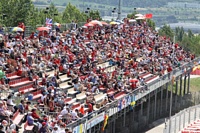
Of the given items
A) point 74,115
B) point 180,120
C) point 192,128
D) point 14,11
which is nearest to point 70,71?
point 180,120

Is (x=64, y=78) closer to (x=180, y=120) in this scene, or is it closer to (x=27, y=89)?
(x=27, y=89)

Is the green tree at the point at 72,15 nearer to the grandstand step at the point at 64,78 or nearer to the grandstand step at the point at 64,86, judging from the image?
the grandstand step at the point at 64,78

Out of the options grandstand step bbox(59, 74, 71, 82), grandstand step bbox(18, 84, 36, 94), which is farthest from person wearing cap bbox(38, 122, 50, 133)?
grandstand step bbox(59, 74, 71, 82)

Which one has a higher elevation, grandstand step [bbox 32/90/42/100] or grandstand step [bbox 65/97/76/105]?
grandstand step [bbox 32/90/42/100]

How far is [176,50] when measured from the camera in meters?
57.5

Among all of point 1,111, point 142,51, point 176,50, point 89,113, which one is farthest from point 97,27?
point 1,111

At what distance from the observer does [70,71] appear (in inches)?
1399

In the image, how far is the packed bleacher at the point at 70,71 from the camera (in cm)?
2559

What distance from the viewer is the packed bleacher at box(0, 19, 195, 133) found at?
25594mm

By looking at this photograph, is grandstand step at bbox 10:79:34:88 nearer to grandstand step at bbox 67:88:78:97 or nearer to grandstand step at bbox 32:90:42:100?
grandstand step at bbox 32:90:42:100

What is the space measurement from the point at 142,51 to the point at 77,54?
12.0 metres

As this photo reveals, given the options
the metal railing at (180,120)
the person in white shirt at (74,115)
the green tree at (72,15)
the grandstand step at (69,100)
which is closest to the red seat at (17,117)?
the person in white shirt at (74,115)

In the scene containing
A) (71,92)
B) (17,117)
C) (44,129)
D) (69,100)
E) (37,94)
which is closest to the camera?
(44,129)

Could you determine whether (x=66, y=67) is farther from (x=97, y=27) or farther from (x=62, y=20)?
(x=62, y=20)
